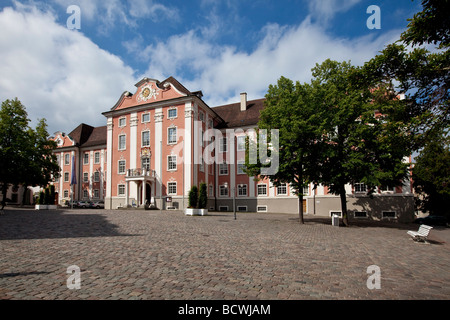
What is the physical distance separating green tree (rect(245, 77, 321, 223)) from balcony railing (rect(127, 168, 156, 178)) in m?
19.2

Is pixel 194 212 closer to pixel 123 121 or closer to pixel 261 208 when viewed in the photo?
pixel 261 208

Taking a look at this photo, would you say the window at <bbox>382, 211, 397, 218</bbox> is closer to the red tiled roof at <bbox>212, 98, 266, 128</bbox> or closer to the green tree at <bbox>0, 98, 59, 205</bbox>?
the red tiled roof at <bbox>212, 98, 266, 128</bbox>

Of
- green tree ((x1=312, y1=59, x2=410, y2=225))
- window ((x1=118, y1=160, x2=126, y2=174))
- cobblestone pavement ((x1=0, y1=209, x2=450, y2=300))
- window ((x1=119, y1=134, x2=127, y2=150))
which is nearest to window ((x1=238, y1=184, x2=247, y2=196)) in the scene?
window ((x1=118, y1=160, x2=126, y2=174))

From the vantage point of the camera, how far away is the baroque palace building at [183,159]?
Answer: 3669cm

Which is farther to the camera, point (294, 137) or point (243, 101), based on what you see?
point (243, 101)

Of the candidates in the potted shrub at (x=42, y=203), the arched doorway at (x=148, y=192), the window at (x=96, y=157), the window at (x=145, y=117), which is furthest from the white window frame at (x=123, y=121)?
the potted shrub at (x=42, y=203)

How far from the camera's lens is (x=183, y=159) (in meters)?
37.5

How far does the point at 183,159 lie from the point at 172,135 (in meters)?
3.93

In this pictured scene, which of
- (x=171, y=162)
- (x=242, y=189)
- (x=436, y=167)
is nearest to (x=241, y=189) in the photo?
(x=242, y=189)

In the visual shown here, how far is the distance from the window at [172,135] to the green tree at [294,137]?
1774cm

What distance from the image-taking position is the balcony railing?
38.0m

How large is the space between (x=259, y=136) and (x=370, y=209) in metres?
18.5

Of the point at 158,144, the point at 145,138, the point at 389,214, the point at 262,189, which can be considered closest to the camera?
the point at 389,214
